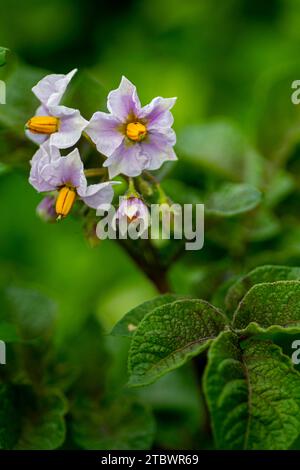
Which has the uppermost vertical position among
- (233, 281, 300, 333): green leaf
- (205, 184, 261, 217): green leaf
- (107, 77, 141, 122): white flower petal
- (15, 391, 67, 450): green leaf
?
(107, 77, 141, 122): white flower petal

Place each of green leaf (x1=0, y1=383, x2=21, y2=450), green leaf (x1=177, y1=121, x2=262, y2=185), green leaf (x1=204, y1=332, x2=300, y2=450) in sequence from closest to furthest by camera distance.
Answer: green leaf (x1=204, y1=332, x2=300, y2=450) < green leaf (x1=0, y1=383, x2=21, y2=450) < green leaf (x1=177, y1=121, x2=262, y2=185)

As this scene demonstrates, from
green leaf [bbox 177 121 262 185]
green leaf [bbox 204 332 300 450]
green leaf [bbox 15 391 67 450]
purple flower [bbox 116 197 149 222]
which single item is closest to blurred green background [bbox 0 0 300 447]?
green leaf [bbox 177 121 262 185]

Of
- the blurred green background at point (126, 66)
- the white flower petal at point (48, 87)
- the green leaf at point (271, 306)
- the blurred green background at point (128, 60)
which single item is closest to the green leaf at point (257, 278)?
the green leaf at point (271, 306)

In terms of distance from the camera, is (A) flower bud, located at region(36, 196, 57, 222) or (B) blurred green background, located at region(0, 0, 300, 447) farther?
(B) blurred green background, located at region(0, 0, 300, 447)

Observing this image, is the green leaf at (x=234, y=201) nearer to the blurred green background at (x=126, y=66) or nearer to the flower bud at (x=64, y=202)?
the flower bud at (x=64, y=202)

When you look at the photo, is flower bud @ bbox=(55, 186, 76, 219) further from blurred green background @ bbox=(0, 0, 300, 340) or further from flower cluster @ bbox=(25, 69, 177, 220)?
blurred green background @ bbox=(0, 0, 300, 340)

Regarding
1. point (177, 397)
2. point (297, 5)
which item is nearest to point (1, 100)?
point (177, 397)

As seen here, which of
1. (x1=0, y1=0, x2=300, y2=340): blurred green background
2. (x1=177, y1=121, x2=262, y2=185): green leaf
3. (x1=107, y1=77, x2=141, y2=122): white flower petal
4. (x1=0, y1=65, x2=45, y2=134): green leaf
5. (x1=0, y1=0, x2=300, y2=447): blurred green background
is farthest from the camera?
(x1=0, y1=0, x2=300, y2=340): blurred green background
